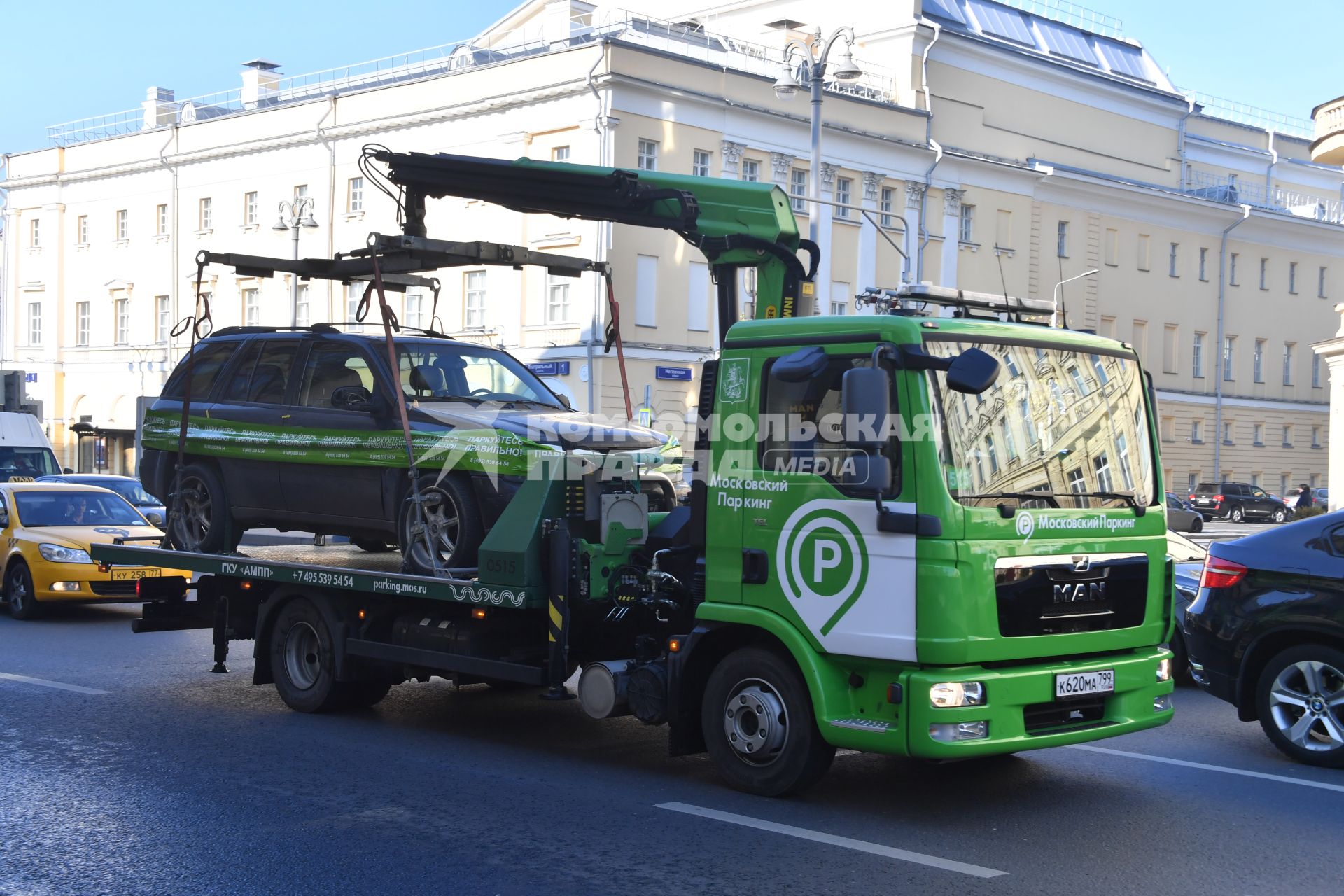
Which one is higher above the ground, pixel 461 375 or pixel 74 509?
pixel 461 375

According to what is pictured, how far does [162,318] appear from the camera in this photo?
56.2 meters

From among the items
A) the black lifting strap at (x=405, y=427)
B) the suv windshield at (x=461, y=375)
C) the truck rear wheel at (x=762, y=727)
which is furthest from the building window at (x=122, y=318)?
the truck rear wheel at (x=762, y=727)

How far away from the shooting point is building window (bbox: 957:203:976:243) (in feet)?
172

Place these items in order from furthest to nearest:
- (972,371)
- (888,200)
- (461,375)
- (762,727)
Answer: (888,200) < (461,375) < (762,727) < (972,371)

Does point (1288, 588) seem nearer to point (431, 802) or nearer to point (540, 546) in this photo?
point (540, 546)

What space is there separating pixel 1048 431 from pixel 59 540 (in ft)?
41.1

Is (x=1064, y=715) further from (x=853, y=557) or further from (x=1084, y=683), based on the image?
(x=853, y=557)

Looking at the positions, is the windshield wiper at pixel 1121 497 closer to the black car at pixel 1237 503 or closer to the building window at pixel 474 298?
the building window at pixel 474 298

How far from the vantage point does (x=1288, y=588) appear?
9.67 m

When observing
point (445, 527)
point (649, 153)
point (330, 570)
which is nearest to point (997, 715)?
point (445, 527)

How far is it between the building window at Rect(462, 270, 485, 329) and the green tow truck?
36.0 m

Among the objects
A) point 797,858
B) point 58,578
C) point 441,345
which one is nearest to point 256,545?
point 441,345

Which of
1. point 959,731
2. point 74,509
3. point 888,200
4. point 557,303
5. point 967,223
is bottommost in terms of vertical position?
point 959,731

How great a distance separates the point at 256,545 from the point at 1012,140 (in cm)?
4772
